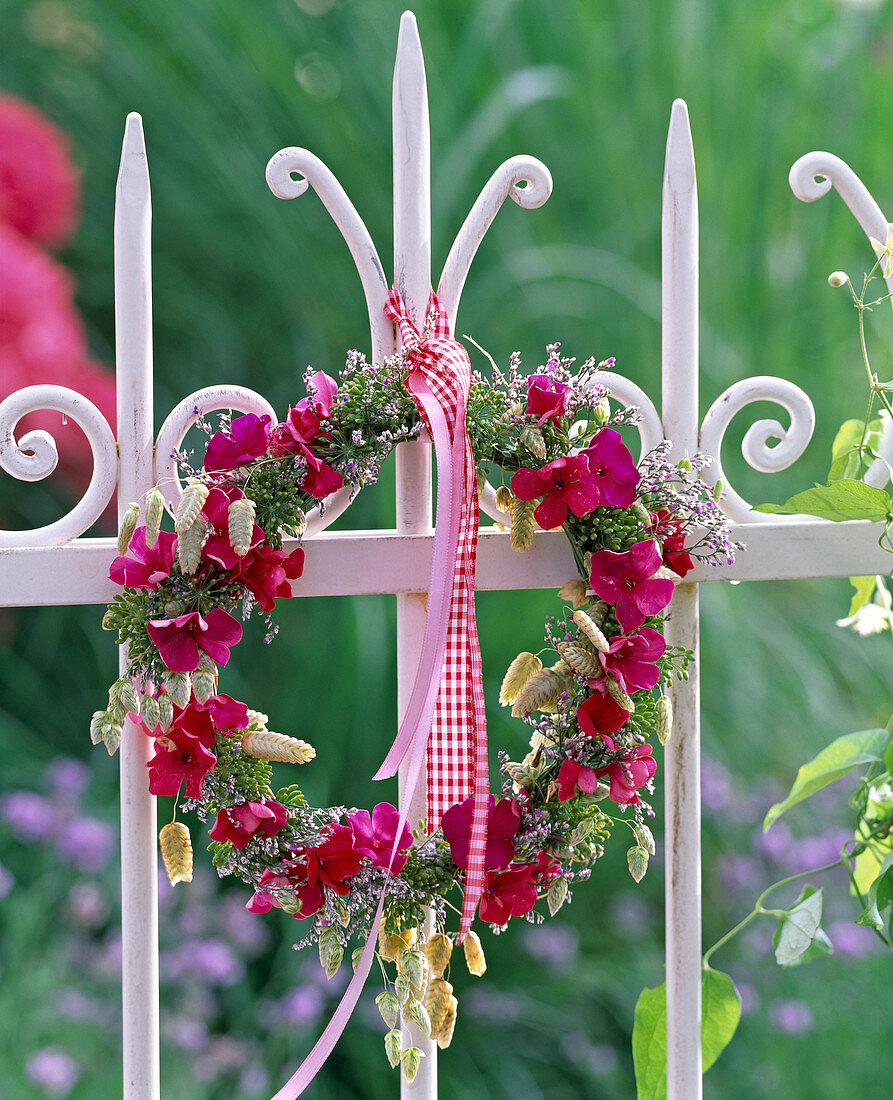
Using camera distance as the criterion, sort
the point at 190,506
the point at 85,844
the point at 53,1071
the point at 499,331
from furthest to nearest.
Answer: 1. the point at 499,331
2. the point at 85,844
3. the point at 53,1071
4. the point at 190,506

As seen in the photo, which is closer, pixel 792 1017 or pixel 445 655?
pixel 445 655

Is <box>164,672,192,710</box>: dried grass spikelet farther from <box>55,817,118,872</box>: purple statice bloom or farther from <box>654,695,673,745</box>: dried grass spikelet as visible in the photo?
<box>55,817,118,872</box>: purple statice bloom

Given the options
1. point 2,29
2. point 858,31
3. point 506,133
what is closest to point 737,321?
point 506,133

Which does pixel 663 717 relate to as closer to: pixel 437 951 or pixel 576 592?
pixel 576 592

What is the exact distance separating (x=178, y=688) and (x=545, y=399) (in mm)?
344

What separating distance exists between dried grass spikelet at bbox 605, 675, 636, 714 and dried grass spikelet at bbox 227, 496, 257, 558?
284mm

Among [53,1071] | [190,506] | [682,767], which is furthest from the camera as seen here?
[53,1071]

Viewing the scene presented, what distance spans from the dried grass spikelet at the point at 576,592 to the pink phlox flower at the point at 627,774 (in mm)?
108

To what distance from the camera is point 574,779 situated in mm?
722

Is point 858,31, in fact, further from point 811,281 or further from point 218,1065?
point 218,1065

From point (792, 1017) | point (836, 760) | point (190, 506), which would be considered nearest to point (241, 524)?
point (190, 506)

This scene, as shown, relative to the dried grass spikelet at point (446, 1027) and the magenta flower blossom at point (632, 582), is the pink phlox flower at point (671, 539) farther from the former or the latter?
the dried grass spikelet at point (446, 1027)

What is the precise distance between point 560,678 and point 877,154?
4.60ft

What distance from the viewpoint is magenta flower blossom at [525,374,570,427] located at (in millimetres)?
727
